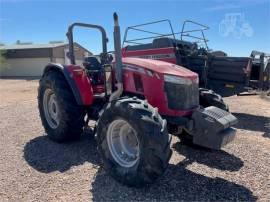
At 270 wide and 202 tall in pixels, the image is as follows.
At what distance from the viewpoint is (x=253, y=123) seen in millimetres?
7980

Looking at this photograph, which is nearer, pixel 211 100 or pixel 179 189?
pixel 179 189

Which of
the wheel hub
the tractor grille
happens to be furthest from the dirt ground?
the tractor grille

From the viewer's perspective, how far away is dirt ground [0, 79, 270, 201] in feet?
12.2

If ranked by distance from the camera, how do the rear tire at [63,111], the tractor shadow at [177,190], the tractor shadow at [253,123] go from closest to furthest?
1. the tractor shadow at [177,190]
2. the rear tire at [63,111]
3. the tractor shadow at [253,123]

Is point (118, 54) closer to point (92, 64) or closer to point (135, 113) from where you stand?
point (135, 113)

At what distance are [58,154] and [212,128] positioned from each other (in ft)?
8.43

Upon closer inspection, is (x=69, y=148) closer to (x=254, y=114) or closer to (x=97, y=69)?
(x=97, y=69)

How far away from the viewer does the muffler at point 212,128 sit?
3.90m

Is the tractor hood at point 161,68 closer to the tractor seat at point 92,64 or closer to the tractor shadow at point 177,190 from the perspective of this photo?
the tractor seat at point 92,64

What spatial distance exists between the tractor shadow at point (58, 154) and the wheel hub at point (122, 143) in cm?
69

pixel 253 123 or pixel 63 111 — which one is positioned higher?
pixel 63 111

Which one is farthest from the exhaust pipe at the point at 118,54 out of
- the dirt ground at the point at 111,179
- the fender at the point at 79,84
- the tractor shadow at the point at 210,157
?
the tractor shadow at the point at 210,157

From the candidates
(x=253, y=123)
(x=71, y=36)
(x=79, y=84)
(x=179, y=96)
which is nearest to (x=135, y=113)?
(x=179, y=96)

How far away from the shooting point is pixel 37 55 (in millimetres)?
36156
